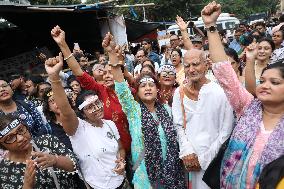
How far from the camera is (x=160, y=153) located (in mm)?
3400

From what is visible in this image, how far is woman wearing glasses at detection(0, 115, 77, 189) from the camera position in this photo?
7.95 ft

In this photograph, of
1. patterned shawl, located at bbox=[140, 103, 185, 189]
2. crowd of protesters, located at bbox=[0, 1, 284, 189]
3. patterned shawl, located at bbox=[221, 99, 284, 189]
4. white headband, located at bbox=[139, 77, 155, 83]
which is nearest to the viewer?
patterned shawl, located at bbox=[221, 99, 284, 189]

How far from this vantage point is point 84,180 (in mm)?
3096

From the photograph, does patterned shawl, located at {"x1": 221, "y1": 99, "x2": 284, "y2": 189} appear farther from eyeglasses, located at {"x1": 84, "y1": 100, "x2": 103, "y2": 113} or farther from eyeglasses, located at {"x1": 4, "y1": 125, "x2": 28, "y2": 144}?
eyeglasses, located at {"x1": 4, "y1": 125, "x2": 28, "y2": 144}

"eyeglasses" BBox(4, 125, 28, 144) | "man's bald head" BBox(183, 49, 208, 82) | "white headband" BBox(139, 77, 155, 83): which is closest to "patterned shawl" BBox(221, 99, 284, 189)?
"man's bald head" BBox(183, 49, 208, 82)

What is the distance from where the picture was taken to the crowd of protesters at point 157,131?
2.42 m

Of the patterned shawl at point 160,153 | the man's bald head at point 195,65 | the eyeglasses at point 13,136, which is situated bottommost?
the patterned shawl at point 160,153

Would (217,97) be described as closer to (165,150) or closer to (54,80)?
(165,150)

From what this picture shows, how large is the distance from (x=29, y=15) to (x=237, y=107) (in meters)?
9.23

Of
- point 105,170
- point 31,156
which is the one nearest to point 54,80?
point 31,156

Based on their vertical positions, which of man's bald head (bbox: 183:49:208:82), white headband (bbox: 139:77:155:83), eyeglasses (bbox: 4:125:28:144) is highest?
man's bald head (bbox: 183:49:208:82)

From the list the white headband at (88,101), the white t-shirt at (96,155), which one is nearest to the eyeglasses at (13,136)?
the white t-shirt at (96,155)

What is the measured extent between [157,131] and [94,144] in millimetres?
669

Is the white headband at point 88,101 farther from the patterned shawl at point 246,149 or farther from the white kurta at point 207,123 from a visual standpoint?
the patterned shawl at point 246,149
